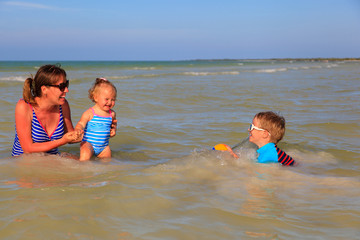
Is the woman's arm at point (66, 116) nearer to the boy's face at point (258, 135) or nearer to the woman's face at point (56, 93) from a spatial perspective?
the woman's face at point (56, 93)

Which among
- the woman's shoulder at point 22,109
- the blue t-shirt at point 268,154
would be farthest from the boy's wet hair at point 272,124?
the woman's shoulder at point 22,109

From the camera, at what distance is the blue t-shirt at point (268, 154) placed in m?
4.54

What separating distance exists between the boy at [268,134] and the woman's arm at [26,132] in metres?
2.35

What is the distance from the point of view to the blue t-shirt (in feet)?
14.9

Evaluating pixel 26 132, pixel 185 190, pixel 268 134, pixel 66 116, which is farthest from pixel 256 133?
pixel 26 132

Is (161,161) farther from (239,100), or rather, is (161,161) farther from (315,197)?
(239,100)

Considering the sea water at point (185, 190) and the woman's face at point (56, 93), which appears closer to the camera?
the sea water at point (185, 190)

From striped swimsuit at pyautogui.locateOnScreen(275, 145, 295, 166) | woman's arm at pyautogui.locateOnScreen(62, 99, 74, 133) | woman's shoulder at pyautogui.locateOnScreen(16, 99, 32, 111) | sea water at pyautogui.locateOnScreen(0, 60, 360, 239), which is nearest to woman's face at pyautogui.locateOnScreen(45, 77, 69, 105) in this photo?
woman's shoulder at pyautogui.locateOnScreen(16, 99, 32, 111)

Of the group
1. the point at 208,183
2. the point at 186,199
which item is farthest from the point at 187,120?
the point at 186,199

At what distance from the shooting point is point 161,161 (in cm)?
496

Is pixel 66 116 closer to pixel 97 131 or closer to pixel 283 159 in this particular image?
pixel 97 131

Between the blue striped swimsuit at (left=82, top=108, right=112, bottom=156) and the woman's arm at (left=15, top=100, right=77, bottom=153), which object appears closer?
the woman's arm at (left=15, top=100, right=77, bottom=153)

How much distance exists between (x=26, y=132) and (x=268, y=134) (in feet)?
9.59

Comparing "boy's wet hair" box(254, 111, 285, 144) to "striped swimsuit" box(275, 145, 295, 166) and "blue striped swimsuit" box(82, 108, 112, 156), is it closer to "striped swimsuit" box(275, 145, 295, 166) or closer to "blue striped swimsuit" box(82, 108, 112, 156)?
"striped swimsuit" box(275, 145, 295, 166)
